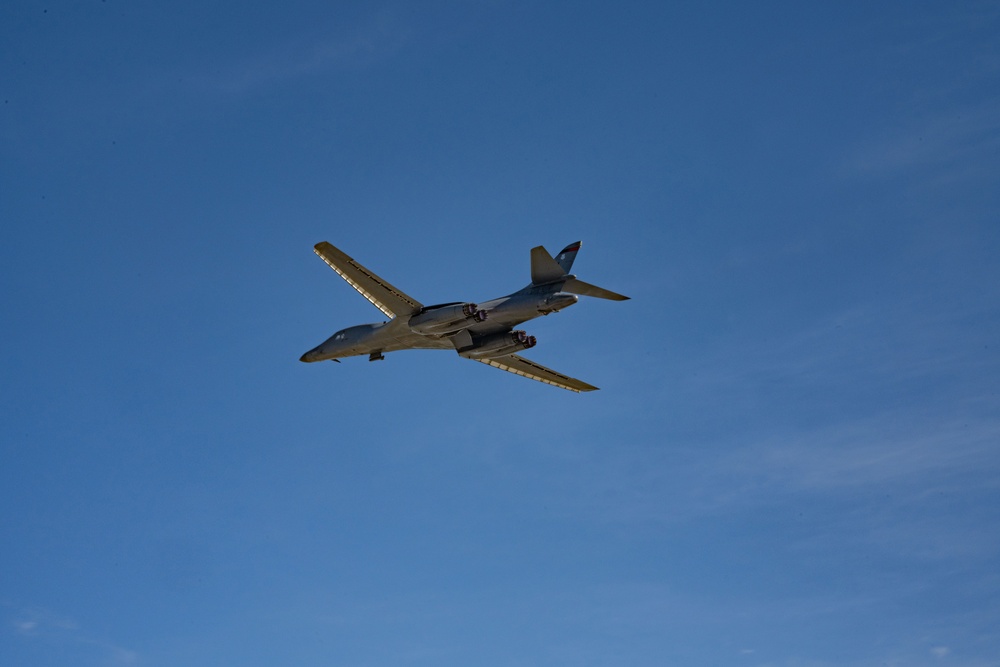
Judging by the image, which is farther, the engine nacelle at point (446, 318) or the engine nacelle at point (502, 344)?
the engine nacelle at point (502, 344)

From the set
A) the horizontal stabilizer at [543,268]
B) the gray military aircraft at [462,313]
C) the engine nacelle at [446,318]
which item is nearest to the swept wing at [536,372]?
the gray military aircraft at [462,313]

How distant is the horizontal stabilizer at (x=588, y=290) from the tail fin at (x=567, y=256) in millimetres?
1824

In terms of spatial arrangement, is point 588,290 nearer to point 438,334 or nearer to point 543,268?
point 543,268

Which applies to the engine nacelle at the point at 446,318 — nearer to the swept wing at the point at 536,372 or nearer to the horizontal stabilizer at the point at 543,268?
the horizontal stabilizer at the point at 543,268

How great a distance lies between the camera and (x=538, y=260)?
67688 millimetres

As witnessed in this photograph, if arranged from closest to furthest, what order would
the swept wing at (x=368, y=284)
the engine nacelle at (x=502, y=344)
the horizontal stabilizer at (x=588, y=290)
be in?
1. the horizontal stabilizer at (x=588, y=290)
2. the swept wing at (x=368, y=284)
3. the engine nacelle at (x=502, y=344)

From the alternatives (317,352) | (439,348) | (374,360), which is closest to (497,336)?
Result: (439,348)

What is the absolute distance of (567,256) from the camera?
70.0m

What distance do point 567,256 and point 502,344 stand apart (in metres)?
8.12

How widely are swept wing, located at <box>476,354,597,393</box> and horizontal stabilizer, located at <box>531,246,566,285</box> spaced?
47.5 feet

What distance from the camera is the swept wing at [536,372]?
8312 cm

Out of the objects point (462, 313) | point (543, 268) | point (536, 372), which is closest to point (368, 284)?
point (462, 313)

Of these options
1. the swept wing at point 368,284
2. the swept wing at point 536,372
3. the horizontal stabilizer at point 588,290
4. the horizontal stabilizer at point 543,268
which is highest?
the swept wing at point 536,372

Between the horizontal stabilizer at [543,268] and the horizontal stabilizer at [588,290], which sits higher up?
the horizontal stabilizer at [543,268]
